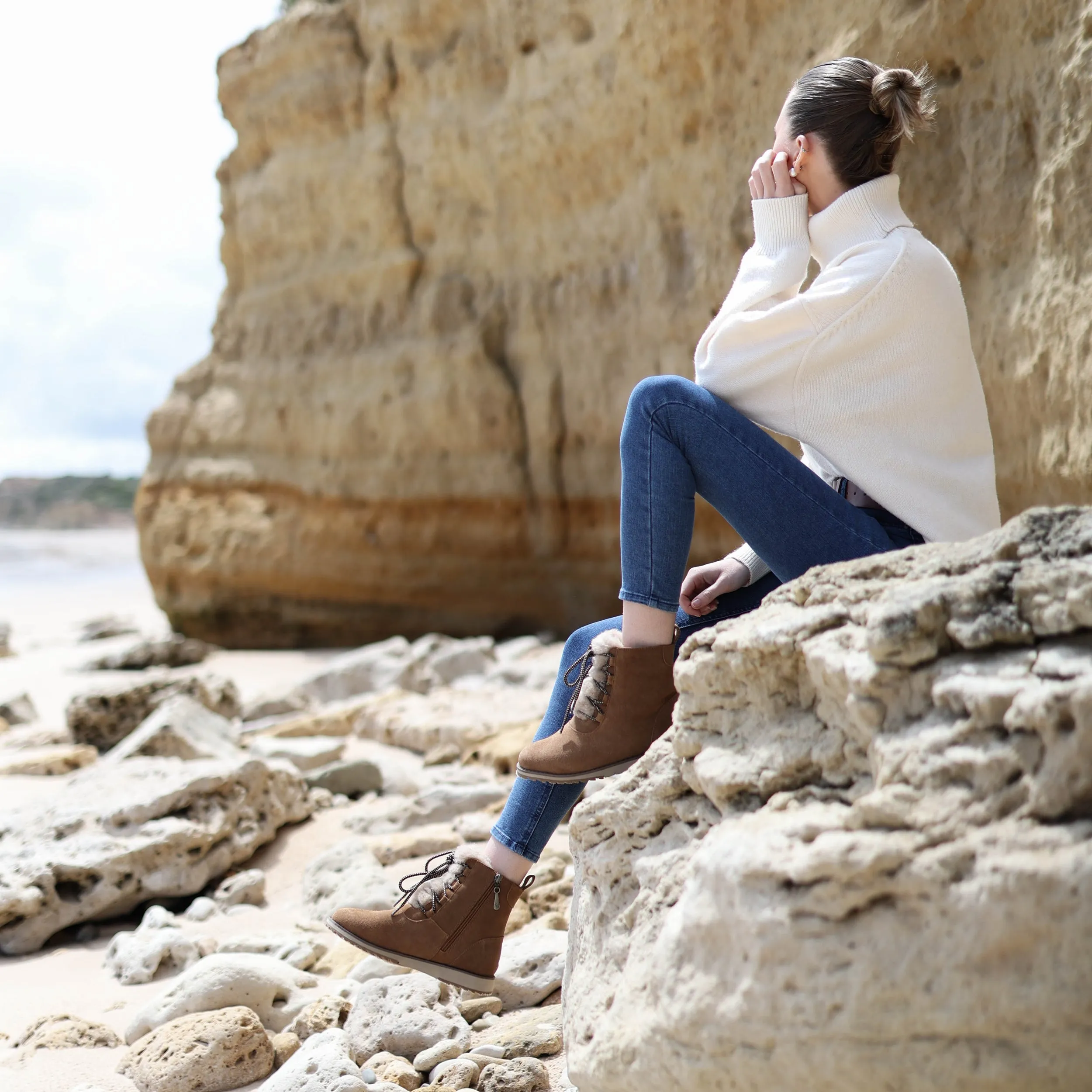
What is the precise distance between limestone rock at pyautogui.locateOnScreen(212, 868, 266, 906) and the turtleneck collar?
2.30 m

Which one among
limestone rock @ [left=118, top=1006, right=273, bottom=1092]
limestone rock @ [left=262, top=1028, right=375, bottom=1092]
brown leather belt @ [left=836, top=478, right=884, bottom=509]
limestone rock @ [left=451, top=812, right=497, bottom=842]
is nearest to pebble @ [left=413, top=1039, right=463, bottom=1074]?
limestone rock @ [left=262, top=1028, right=375, bottom=1092]

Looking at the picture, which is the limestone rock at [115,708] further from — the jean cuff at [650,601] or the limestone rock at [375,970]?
the jean cuff at [650,601]

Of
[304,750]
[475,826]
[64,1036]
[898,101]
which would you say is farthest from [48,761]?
[898,101]

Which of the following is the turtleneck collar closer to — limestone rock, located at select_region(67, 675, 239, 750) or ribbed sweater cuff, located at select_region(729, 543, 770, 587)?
ribbed sweater cuff, located at select_region(729, 543, 770, 587)

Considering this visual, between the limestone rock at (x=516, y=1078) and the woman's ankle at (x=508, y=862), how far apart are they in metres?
0.31

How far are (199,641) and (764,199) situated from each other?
7.15 meters

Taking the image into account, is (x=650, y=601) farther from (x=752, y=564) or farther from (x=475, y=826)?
(x=475, y=826)

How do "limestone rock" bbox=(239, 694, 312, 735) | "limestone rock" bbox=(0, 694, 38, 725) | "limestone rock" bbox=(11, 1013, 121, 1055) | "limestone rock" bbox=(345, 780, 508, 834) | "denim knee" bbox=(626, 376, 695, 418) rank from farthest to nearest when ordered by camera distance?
"limestone rock" bbox=(0, 694, 38, 725)
"limestone rock" bbox=(239, 694, 312, 735)
"limestone rock" bbox=(345, 780, 508, 834)
"limestone rock" bbox=(11, 1013, 121, 1055)
"denim knee" bbox=(626, 376, 695, 418)

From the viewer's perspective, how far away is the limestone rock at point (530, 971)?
219 cm

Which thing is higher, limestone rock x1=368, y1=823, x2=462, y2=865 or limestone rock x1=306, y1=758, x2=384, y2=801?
limestone rock x1=368, y1=823, x2=462, y2=865

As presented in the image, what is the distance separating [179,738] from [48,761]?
2.41 feet

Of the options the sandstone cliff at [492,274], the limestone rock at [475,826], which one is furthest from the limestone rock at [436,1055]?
the sandstone cliff at [492,274]

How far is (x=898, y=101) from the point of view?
200 centimetres

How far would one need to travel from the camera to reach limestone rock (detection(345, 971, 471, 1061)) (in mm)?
1954
